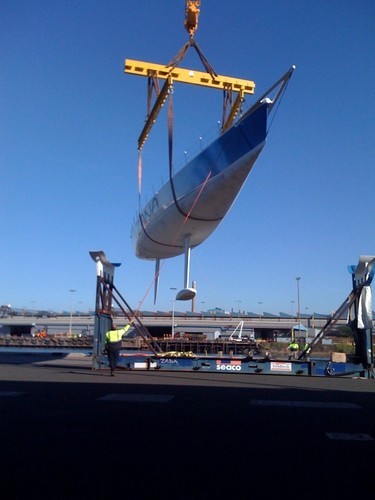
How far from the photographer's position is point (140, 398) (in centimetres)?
957

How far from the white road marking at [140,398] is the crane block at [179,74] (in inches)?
602

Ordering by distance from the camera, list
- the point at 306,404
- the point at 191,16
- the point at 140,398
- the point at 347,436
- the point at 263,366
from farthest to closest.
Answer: the point at 191,16 < the point at 263,366 < the point at 140,398 < the point at 306,404 < the point at 347,436

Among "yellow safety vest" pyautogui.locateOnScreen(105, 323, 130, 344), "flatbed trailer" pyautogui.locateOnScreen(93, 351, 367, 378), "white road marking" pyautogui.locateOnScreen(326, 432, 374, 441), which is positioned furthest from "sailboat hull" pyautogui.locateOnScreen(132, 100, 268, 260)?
"white road marking" pyautogui.locateOnScreen(326, 432, 374, 441)

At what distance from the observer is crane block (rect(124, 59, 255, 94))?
2184 centimetres

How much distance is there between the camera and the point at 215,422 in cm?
725

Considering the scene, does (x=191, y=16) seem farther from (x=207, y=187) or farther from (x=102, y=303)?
(x=102, y=303)

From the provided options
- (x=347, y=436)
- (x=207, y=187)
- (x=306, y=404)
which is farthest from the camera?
(x=207, y=187)

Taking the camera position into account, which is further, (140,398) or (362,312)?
(362,312)

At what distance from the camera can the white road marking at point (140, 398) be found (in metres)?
9.29

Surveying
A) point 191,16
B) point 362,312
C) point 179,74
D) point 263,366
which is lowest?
point 263,366

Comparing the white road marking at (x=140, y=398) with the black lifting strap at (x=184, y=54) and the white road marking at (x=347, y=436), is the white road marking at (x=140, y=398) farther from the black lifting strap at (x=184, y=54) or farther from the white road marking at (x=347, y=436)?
the black lifting strap at (x=184, y=54)

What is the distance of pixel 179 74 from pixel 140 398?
52.6ft

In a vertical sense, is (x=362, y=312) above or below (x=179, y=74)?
below

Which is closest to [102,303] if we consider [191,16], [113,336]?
[113,336]
